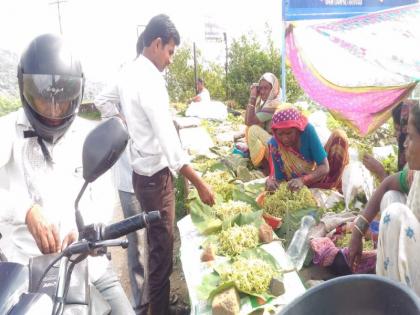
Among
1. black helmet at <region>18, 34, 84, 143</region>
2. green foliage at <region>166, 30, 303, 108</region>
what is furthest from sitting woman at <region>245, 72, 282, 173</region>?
green foliage at <region>166, 30, 303, 108</region>

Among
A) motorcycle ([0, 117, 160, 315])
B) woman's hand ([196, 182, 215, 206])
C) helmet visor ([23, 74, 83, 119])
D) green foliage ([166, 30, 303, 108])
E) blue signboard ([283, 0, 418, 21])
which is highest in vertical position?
blue signboard ([283, 0, 418, 21])

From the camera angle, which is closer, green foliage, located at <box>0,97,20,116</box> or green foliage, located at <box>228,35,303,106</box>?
green foliage, located at <box>228,35,303,106</box>

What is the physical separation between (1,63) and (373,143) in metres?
18.5

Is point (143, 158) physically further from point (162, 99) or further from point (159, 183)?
point (162, 99)

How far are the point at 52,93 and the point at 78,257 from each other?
2.39 feet

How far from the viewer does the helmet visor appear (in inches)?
65.8

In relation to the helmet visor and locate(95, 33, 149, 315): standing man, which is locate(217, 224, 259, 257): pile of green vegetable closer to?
locate(95, 33, 149, 315): standing man

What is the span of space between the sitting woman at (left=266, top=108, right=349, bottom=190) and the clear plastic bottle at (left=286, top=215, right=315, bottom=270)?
1.62 feet

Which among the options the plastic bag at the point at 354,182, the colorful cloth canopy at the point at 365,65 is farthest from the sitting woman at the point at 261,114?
the plastic bag at the point at 354,182

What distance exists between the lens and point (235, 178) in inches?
186

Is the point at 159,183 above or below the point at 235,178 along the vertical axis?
above

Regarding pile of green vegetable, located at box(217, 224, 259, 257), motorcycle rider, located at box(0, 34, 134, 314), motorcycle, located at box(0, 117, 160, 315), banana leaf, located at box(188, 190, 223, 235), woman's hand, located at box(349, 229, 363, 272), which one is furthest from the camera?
banana leaf, located at box(188, 190, 223, 235)

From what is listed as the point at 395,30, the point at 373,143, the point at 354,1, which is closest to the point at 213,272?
the point at 395,30

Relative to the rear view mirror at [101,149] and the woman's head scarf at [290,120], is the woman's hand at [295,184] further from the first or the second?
the rear view mirror at [101,149]
